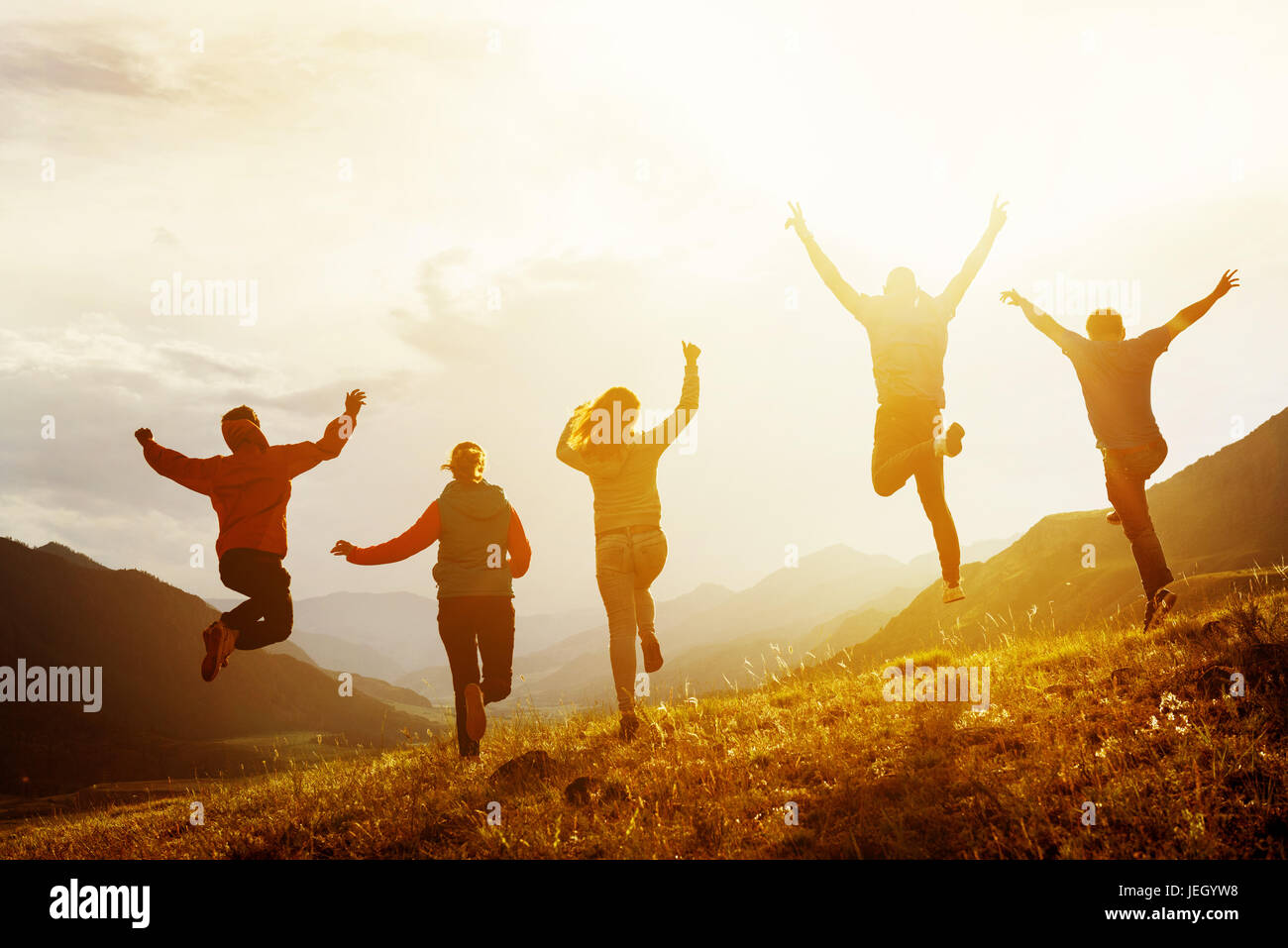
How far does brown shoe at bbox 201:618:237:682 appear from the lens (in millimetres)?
7266

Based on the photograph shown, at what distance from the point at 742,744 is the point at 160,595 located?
8165 inches

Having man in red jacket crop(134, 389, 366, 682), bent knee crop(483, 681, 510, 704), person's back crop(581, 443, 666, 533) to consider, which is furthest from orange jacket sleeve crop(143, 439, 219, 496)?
person's back crop(581, 443, 666, 533)

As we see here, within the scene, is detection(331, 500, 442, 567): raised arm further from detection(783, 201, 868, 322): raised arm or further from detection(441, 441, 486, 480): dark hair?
detection(783, 201, 868, 322): raised arm

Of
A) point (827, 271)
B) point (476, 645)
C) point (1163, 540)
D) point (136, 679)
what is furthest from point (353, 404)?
point (136, 679)

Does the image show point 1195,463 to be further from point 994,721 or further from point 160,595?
point 160,595

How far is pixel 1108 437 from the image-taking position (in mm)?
7621

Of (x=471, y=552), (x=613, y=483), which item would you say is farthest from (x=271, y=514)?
(x=613, y=483)

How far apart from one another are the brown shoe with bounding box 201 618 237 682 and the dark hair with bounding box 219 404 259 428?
6.79 ft

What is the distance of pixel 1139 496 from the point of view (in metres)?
7.54

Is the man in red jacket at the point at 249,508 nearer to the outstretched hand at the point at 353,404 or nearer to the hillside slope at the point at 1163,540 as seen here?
the outstretched hand at the point at 353,404

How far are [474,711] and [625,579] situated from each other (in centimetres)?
198

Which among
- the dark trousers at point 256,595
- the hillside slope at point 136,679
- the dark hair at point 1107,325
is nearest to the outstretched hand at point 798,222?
the dark hair at point 1107,325

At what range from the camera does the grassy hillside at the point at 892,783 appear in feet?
13.0
